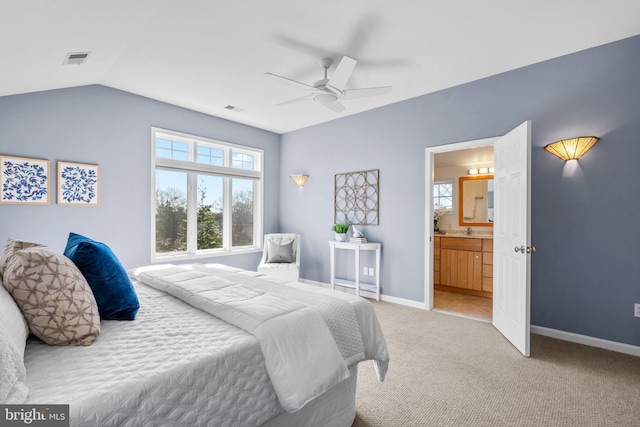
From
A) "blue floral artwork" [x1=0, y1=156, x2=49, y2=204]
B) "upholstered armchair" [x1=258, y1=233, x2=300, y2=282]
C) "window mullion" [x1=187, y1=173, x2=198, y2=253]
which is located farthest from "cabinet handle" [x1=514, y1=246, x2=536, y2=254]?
"blue floral artwork" [x1=0, y1=156, x2=49, y2=204]

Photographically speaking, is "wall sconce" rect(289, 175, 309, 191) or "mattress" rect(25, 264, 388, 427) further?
"wall sconce" rect(289, 175, 309, 191)

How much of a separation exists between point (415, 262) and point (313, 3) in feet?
10.0

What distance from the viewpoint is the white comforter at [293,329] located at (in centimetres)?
126

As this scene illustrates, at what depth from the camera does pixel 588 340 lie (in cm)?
286

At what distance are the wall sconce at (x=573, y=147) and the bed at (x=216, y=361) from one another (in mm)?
2538

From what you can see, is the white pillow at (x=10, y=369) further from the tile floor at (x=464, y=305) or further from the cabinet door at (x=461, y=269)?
the cabinet door at (x=461, y=269)

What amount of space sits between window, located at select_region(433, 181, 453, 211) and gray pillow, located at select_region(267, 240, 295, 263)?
2854 millimetres

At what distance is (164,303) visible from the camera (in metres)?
1.79

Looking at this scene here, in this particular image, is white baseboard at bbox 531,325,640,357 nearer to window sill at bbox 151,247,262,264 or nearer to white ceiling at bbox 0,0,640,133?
white ceiling at bbox 0,0,640,133

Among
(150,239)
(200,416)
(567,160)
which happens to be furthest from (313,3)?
(150,239)

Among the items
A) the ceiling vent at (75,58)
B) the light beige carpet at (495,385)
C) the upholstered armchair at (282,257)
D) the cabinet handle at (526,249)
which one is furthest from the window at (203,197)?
the cabinet handle at (526,249)

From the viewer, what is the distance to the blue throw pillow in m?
1.50

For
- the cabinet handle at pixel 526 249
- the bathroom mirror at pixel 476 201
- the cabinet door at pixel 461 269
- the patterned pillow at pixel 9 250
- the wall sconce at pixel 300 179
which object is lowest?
the cabinet door at pixel 461 269

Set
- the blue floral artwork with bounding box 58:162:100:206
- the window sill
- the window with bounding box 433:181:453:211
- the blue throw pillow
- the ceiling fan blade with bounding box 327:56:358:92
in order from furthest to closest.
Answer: the window with bounding box 433:181:453:211
the window sill
the blue floral artwork with bounding box 58:162:100:206
the ceiling fan blade with bounding box 327:56:358:92
the blue throw pillow
